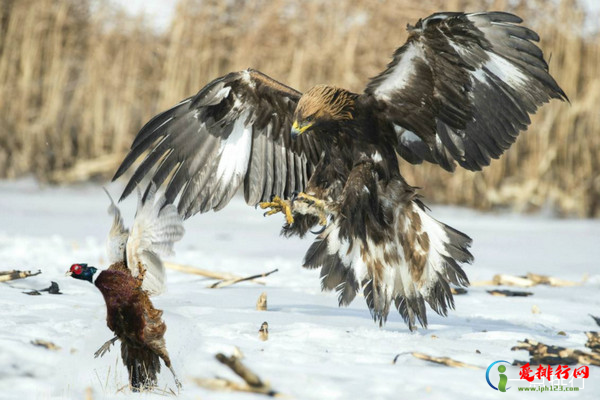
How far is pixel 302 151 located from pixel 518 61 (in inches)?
50.8

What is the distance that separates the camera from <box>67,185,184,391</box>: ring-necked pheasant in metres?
2.67

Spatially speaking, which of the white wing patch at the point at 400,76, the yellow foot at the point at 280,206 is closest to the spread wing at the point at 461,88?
the white wing patch at the point at 400,76

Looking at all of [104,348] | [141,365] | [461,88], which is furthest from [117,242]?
[461,88]

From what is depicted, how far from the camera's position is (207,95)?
4180 mm

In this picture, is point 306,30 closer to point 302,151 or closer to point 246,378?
point 302,151

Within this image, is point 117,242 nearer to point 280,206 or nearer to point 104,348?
point 104,348

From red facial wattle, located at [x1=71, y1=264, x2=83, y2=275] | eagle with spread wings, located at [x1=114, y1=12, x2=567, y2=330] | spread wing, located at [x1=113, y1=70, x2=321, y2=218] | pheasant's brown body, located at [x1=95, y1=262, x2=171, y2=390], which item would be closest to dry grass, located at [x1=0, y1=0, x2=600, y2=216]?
spread wing, located at [x1=113, y1=70, x2=321, y2=218]

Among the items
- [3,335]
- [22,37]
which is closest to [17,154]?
[22,37]

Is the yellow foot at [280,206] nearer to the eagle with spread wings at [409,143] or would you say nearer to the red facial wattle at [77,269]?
the eagle with spread wings at [409,143]

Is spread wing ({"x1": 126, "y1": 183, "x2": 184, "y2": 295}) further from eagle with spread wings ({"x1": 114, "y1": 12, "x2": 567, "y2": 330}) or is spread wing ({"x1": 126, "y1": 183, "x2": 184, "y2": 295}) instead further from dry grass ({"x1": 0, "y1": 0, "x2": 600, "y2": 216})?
dry grass ({"x1": 0, "y1": 0, "x2": 600, "y2": 216})

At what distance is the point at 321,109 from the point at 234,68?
6.53m

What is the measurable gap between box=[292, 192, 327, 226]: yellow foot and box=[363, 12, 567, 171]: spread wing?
1.52 ft

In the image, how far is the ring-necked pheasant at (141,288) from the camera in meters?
2.67

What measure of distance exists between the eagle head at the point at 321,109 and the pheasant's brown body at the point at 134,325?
50.9 inches
